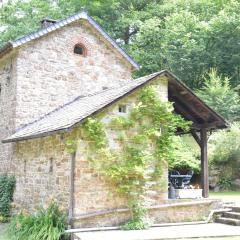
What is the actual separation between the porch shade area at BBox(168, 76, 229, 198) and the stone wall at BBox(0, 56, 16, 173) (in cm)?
650

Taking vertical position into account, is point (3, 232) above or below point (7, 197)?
below

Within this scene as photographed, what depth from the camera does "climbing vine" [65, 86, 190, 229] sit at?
1160 cm

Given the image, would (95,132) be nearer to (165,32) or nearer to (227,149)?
(227,149)

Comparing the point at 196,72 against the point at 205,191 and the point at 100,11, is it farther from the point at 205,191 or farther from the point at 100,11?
the point at 205,191

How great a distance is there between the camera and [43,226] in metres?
11.1

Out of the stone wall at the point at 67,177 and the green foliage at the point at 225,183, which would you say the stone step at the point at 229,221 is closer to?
the stone wall at the point at 67,177

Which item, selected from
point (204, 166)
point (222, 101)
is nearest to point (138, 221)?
point (204, 166)

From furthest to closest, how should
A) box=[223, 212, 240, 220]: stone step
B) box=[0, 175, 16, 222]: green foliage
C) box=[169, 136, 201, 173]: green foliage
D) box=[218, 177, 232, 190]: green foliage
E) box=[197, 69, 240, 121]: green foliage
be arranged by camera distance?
box=[197, 69, 240, 121]: green foliage → box=[218, 177, 232, 190]: green foliage → box=[0, 175, 16, 222]: green foliage → box=[169, 136, 201, 173]: green foliage → box=[223, 212, 240, 220]: stone step

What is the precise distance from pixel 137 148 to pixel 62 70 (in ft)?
21.1

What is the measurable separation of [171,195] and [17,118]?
668 cm

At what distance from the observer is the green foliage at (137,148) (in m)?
11.6

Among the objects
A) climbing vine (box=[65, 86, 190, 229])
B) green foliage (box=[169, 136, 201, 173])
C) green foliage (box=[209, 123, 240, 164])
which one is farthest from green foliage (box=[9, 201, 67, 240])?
green foliage (box=[209, 123, 240, 164])

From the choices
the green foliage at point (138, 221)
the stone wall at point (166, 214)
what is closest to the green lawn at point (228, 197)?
the stone wall at point (166, 214)

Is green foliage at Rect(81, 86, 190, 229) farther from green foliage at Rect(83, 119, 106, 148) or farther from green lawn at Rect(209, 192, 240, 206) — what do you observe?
green lawn at Rect(209, 192, 240, 206)
